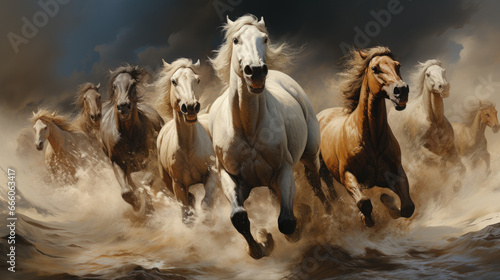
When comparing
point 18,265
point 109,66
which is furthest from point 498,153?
point 18,265

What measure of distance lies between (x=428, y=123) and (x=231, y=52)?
7.05 feet

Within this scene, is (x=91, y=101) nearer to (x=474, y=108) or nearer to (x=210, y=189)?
(x=210, y=189)

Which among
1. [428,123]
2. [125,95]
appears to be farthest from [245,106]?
[428,123]

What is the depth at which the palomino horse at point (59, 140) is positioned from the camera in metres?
7.20

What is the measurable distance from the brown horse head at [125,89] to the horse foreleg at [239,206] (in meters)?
1.51

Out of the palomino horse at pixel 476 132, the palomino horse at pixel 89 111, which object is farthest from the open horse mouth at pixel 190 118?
the palomino horse at pixel 476 132

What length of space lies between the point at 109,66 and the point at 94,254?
1.89m

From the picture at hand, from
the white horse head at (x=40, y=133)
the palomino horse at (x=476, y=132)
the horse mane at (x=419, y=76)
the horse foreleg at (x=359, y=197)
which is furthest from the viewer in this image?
the white horse head at (x=40, y=133)

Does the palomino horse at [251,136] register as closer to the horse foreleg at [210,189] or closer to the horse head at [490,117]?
the horse foreleg at [210,189]

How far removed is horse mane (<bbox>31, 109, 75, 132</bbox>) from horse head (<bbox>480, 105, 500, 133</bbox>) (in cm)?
406

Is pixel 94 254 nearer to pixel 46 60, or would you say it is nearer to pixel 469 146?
pixel 46 60

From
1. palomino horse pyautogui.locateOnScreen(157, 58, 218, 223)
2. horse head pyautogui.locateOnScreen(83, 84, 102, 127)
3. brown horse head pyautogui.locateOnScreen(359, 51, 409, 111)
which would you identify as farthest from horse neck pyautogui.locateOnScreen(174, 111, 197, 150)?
brown horse head pyautogui.locateOnScreen(359, 51, 409, 111)

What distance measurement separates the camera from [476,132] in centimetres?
670

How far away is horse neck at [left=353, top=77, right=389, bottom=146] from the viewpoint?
246 inches
